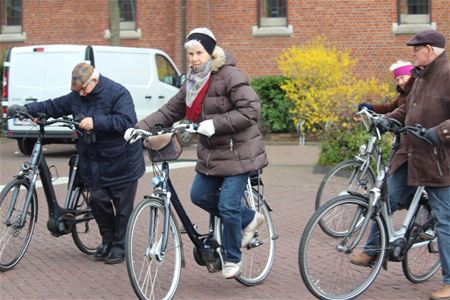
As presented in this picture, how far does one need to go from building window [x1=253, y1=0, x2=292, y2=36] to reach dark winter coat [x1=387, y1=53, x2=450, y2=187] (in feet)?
50.9

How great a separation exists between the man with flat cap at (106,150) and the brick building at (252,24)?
1452cm

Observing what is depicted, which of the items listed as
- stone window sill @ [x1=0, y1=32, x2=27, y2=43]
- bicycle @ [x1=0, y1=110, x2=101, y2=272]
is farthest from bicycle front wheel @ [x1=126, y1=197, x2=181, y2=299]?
stone window sill @ [x1=0, y1=32, x2=27, y2=43]

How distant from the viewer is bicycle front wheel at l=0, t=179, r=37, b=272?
20.3ft

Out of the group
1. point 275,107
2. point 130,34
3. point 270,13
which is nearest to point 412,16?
point 270,13

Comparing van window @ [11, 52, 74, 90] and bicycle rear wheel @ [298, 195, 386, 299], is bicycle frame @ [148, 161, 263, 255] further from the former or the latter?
van window @ [11, 52, 74, 90]

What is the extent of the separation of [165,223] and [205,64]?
1.16m

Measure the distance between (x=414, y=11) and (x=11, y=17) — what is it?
39.3 feet

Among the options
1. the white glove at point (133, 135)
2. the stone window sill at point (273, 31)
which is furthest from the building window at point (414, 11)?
the white glove at point (133, 135)

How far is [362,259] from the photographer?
5461mm

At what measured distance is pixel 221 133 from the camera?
5410 mm

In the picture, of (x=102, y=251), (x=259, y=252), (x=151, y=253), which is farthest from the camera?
(x=102, y=251)

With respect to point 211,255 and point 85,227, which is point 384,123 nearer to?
point 211,255

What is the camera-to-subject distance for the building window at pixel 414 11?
20094 millimetres

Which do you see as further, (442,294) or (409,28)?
(409,28)
